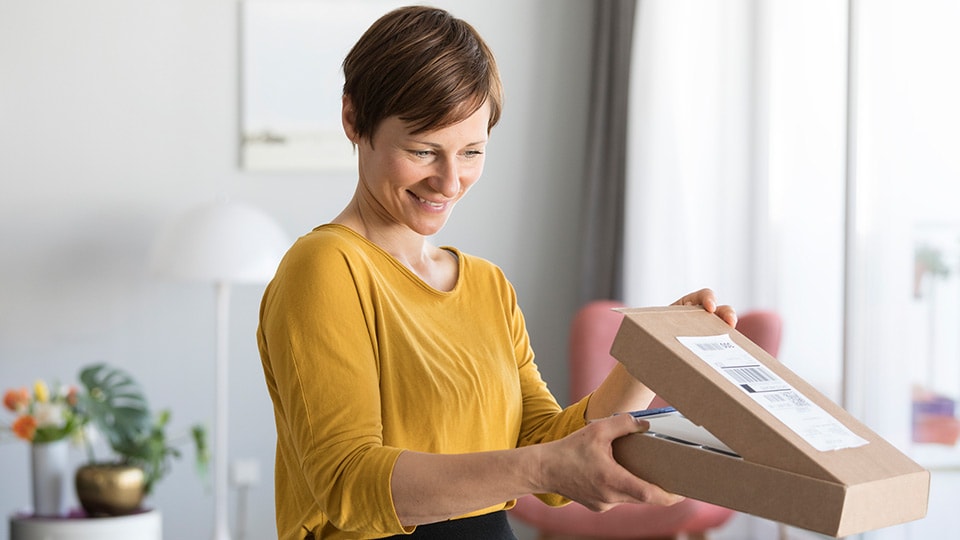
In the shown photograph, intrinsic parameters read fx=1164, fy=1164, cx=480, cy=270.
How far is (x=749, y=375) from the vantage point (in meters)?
1.19

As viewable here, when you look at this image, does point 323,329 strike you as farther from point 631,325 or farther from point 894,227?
point 894,227

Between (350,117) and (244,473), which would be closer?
(350,117)

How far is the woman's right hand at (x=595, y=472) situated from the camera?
1.16 m

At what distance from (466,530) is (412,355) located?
0.74 feet

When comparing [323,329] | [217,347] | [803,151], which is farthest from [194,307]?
[323,329]

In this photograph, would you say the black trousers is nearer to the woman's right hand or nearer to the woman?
the woman

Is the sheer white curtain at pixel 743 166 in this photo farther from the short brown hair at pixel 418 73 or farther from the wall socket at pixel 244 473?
the short brown hair at pixel 418 73

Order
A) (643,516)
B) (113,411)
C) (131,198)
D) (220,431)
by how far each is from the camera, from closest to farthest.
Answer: (643,516)
(113,411)
(220,431)
(131,198)

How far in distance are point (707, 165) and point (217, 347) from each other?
1.90m

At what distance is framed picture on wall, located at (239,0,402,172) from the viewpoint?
4.58m

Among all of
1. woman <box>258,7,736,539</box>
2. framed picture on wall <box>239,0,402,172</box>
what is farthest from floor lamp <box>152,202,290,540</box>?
woman <box>258,7,736,539</box>

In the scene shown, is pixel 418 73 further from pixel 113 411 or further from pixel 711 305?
pixel 113 411

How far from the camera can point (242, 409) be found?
459 cm

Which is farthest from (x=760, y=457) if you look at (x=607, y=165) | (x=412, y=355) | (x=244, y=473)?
(x=244, y=473)
